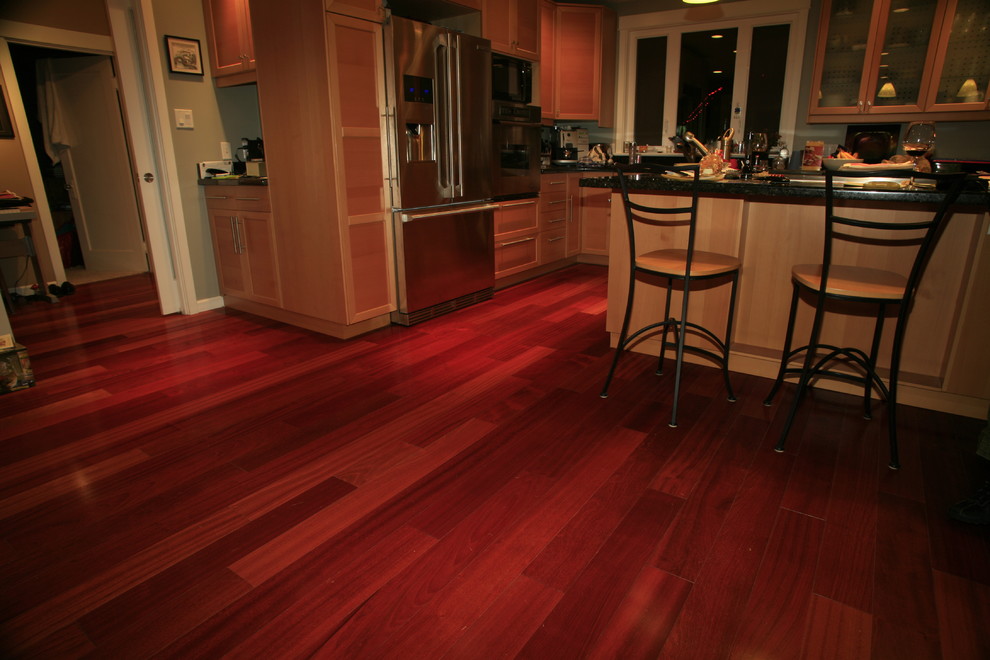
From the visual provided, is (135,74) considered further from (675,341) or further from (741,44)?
(741,44)

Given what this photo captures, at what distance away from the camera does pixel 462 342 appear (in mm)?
3359

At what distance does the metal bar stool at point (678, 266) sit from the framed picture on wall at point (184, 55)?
2.98m

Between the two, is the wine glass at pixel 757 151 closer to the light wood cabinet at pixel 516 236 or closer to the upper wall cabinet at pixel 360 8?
the light wood cabinet at pixel 516 236

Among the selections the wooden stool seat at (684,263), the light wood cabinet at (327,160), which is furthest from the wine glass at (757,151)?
the light wood cabinet at (327,160)

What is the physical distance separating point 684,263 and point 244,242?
2.93 metres

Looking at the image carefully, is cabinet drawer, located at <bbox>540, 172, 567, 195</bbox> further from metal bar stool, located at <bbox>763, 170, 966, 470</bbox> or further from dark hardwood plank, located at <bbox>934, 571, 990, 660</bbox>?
dark hardwood plank, located at <bbox>934, 571, 990, 660</bbox>

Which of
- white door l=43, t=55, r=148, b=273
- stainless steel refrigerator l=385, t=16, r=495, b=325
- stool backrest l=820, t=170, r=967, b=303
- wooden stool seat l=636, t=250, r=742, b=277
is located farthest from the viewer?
white door l=43, t=55, r=148, b=273

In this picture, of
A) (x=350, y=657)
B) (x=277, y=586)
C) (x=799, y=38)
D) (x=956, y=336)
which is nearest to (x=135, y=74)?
(x=277, y=586)

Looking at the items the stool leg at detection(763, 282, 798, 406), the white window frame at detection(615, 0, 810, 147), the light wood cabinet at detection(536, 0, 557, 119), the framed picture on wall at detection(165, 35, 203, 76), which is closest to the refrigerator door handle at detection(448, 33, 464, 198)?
the light wood cabinet at detection(536, 0, 557, 119)

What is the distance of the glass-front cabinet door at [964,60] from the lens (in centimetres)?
378

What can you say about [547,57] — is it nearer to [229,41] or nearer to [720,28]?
[720,28]

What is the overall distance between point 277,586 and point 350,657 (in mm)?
335

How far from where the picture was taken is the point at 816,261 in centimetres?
247

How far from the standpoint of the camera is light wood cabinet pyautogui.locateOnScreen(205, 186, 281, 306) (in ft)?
12.0
